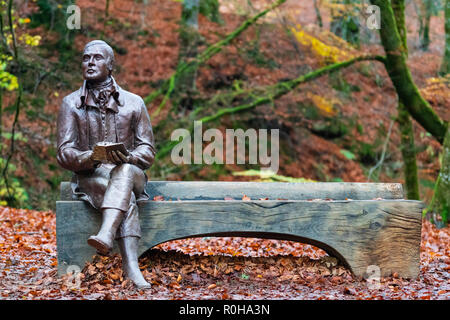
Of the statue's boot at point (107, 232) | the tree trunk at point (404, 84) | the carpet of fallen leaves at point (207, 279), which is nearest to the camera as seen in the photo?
the statue's boot at point (107, 232)

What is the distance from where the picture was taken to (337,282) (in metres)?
4.93

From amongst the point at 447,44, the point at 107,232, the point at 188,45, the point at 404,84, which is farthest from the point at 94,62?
the point at 188,45

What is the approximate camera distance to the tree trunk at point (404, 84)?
969 centimetres

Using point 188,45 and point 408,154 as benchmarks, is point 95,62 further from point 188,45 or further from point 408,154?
point 188,45

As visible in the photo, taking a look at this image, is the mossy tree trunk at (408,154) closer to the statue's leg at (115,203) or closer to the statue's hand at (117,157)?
the statue's leg at (115,203)

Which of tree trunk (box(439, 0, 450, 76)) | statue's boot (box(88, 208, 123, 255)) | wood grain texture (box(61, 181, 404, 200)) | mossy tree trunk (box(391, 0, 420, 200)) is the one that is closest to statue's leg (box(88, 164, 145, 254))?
statue's boot (box(88, 208, 123, 255))

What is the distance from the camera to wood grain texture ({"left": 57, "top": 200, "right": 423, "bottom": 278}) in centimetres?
473

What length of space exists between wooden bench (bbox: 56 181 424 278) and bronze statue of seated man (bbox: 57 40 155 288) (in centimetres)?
22

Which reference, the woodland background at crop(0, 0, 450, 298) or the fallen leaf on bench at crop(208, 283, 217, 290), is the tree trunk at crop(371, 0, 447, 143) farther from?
the fallen leaf on bench at crop(208, 283, 217, 290)

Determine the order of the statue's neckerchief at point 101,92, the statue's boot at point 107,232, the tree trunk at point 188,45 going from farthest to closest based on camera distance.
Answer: the tree trunk at point 188,45
the statue's neckerchief at point 101,92
the statue's boot at point 107,232

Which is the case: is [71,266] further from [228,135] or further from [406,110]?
[228,135]

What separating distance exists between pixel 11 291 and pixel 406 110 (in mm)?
8071

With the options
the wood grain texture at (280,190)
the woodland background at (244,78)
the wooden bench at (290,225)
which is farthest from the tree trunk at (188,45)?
the wooden bench at (290,225)

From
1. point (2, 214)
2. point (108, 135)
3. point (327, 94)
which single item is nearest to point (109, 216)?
point (108, 135)
